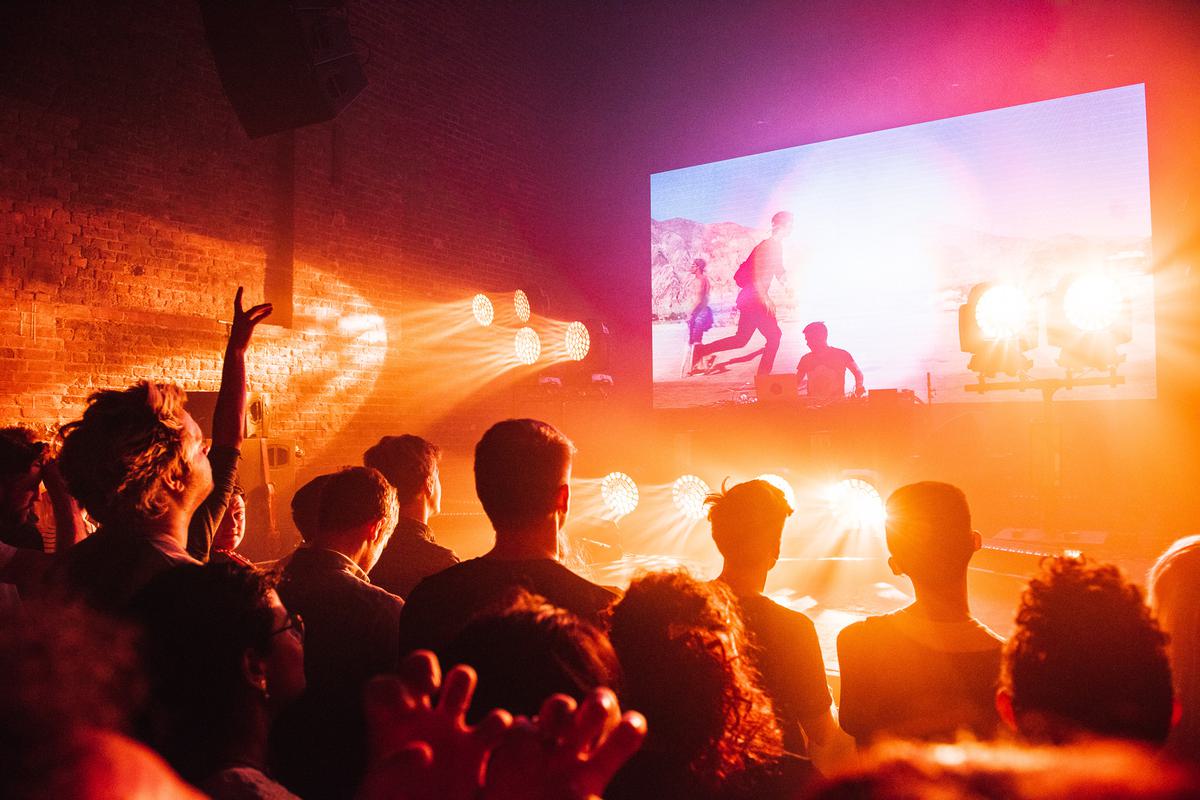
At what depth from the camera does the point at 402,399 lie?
785 cm

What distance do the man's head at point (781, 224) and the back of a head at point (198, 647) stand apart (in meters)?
7.70

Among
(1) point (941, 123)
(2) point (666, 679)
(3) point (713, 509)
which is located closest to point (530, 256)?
(1) point (941, 123)

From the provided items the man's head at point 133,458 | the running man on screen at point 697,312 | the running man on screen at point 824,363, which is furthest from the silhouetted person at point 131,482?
the running man on screen at point 697,312

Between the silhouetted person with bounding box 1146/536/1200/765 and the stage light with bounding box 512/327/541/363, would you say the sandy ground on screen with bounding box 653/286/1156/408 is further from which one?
the silhouetted person with bounding box 1146/536/1200/765

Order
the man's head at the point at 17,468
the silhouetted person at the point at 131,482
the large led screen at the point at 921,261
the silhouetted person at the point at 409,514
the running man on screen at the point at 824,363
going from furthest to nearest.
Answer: the running man on screen at the point at 824,363, the large led screen at the point at 921,261, the man's head at the point at 17,468, the silhouetted person at the point at 409,514, the silhouetted person at the point at 131,482

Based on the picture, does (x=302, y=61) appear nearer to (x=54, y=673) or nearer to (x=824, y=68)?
(x=54, y=673)

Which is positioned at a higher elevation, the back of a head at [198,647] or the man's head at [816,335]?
the man's head at [816,335]

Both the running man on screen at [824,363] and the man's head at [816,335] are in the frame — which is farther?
the man's head at [816,335]

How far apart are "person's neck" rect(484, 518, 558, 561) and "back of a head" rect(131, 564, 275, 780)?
0.60 meters

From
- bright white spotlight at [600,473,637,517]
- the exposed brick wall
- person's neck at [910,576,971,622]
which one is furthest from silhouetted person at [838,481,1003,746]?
the exposed brick wall

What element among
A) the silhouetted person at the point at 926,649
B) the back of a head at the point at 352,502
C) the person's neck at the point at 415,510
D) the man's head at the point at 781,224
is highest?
the man's head at the point at 781,224

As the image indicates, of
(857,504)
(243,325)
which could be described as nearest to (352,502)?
(243,325)

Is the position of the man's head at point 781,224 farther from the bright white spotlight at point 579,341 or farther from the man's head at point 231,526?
the man's head at point 231,526

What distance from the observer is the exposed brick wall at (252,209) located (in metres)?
5.45
